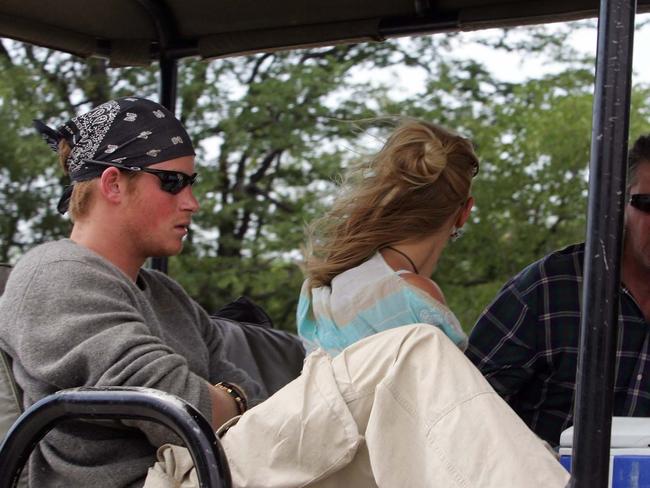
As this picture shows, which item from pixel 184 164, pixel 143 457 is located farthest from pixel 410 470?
pixel 184 164

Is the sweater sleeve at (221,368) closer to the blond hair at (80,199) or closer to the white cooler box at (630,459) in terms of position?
the blond hair at (80,199)

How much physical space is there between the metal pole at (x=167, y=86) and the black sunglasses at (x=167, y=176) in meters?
0.80

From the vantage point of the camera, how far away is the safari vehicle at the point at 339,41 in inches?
67.0

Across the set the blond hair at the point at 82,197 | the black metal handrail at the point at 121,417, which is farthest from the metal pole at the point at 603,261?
the blond hair at the point at 82,197

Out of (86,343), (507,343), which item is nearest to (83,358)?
(86,343)

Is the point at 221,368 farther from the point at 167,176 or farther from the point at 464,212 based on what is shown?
the point at 464,212

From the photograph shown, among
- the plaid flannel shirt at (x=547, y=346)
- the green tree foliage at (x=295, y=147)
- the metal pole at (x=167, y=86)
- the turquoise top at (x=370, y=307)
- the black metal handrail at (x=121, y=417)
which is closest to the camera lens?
the black metal handrail at (x=121, y=417)

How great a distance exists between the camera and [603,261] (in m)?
1.71

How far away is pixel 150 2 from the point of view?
3316mm

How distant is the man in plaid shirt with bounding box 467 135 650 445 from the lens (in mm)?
3121

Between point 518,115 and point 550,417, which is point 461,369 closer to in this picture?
point 550,417

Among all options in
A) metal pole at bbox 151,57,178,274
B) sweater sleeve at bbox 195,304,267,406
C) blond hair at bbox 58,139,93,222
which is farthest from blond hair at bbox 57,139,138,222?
metal pole at bbox 151,57,178,274

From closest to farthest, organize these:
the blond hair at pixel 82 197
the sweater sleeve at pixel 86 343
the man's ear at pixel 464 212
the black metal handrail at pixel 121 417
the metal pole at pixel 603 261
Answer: the metal pole at pixel 603 261 → the black metal handrail at pixel 121 417 → the sweater sleeve at pixel 86 343 → the blond hair at pixel 82 197 → the man's ear at pixel 464 212

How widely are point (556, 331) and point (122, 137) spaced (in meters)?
1.31
